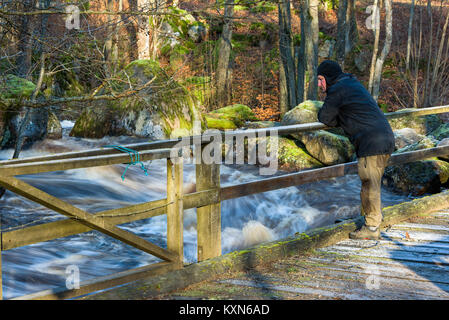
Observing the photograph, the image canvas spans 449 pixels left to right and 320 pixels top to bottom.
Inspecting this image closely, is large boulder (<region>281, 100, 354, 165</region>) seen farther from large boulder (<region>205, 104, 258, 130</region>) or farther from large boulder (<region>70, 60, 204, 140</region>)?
large boulder (<region>70, 60, 204, 140</region>)

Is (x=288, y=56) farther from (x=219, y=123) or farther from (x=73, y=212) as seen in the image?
(x=73, y=212)

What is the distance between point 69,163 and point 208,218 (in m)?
1.52

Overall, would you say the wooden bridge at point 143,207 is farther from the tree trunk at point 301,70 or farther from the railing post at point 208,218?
the tree trunk at point 301,70

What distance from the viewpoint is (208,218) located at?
4.79m

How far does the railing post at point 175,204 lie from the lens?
4.31 metres

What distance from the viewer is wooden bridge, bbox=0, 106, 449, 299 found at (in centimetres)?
344

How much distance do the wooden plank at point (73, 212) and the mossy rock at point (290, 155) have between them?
11542 millimetres

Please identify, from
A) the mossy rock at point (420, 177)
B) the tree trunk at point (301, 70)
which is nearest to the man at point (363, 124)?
the mossy rock at point (420, 177)

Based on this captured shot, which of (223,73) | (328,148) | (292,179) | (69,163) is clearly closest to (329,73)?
(292,179)

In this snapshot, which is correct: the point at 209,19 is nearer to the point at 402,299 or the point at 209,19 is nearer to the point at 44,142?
the point at 402,299

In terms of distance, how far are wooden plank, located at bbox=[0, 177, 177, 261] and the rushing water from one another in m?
3.93

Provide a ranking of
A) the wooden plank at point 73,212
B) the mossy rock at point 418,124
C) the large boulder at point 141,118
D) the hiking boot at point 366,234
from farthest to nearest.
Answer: the mossy rock at point 418,124
the large boulder at point 141,118
the hiking boot at point 366,234
the wooden plank at point 73,212
